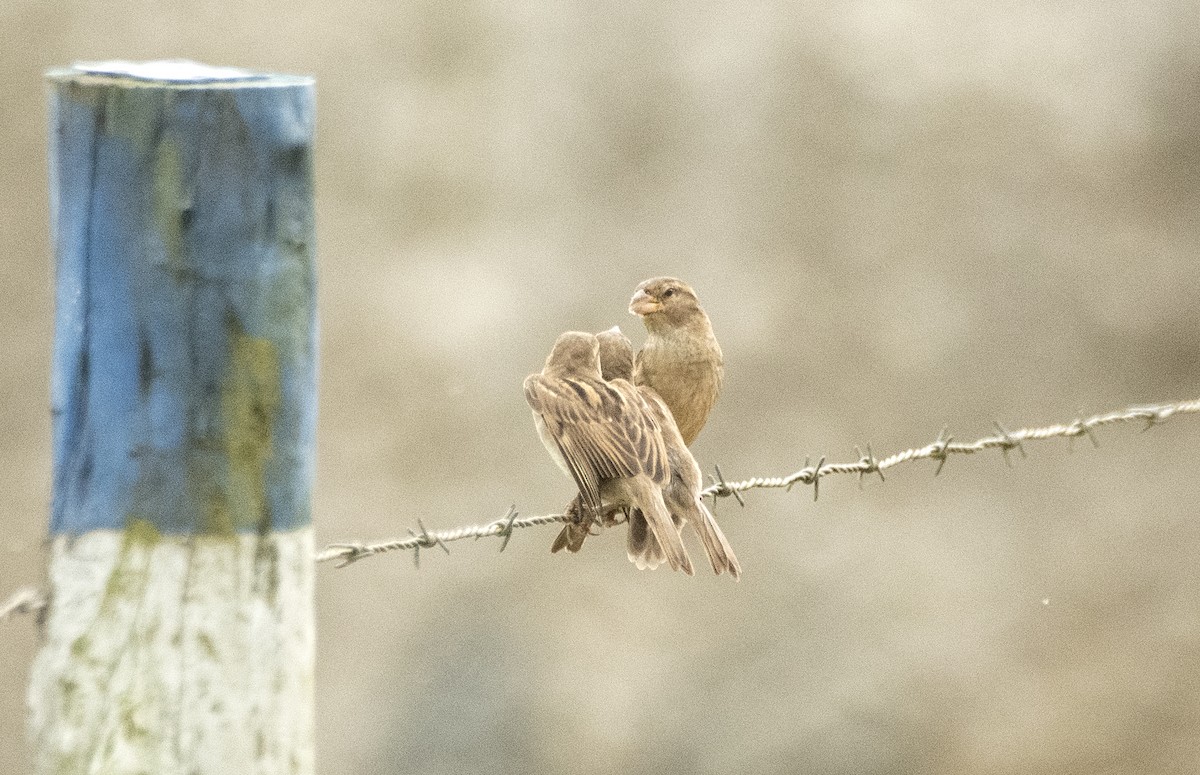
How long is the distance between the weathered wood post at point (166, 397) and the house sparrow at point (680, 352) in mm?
2911

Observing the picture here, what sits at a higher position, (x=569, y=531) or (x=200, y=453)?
(x=569, y=531)

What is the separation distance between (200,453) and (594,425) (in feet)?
7.36

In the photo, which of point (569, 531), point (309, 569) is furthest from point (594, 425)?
point (309, 569)

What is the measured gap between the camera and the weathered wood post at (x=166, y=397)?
179cm

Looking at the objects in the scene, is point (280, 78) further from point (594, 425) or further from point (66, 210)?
point (594, 425)

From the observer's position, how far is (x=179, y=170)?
5.84 feet

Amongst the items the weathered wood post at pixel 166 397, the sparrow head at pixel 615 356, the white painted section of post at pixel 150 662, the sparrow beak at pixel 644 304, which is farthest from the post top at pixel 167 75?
the sparrow beak at pixel 644 304

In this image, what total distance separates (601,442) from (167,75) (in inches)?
90.2

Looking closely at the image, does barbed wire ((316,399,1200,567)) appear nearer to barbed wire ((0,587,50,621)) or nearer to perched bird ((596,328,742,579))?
perched bird ((596,328,742,579))

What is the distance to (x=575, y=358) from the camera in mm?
4195

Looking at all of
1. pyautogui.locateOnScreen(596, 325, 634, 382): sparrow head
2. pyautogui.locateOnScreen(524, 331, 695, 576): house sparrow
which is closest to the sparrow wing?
pyautogui.locateOnScreen(524, 331, 695, 576): house sparrow

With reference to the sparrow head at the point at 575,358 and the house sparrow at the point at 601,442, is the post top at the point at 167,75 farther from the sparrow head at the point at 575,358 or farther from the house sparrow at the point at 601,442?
the sparrow head at the point at 575,358

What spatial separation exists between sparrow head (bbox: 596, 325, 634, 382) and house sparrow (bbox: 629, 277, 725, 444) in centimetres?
14

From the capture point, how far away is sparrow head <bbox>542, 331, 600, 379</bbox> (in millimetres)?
4176
